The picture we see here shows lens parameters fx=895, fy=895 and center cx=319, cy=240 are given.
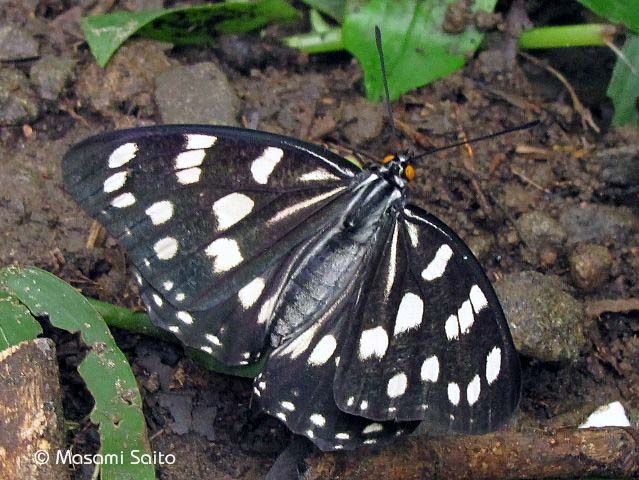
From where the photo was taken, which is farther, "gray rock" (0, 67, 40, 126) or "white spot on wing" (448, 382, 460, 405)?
"gray rock" (0, 67, 40, 126)

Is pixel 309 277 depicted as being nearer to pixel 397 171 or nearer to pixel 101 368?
pixel 397 171

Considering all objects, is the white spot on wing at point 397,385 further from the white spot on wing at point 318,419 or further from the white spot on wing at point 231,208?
the white spot on wing at point 231,208

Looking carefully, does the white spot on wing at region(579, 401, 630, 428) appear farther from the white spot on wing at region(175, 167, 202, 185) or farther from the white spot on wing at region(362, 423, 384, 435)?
the white spot on wing at region(175, 167, 202, 185)

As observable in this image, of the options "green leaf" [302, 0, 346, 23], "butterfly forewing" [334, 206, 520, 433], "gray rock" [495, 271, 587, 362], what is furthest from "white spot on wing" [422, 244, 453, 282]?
"green leaf" [302, 0, 346, 23]

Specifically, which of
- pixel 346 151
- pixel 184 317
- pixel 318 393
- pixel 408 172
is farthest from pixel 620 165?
pixel 184 317

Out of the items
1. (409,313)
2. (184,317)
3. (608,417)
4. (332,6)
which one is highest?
(332,6)

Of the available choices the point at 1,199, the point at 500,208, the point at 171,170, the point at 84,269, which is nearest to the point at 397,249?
the point at 171,170

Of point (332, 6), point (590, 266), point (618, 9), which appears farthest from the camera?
point (332, 6)
